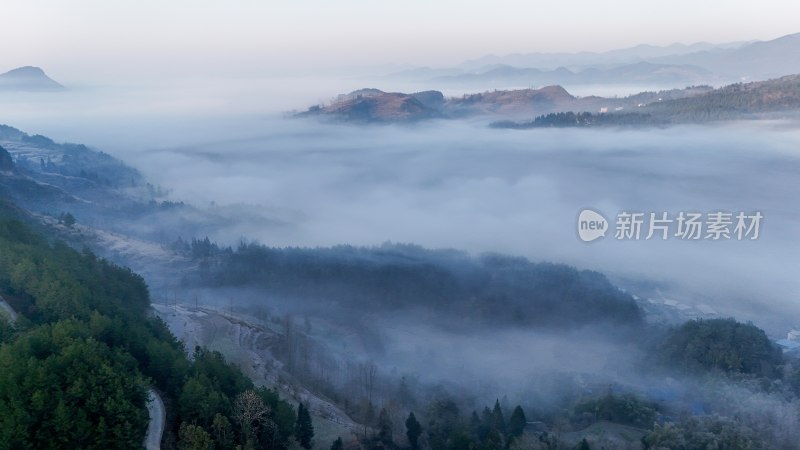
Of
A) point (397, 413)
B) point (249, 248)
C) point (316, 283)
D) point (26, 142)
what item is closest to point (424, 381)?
point (397, 413)

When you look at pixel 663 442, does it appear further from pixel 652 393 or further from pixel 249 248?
pixel 249 248

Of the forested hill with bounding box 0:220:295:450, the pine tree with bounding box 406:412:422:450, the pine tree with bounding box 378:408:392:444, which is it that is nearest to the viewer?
the forested hill with bounding box 0:220:295:450

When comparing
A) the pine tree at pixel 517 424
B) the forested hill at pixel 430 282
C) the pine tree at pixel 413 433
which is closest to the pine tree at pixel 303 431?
the pine tree at pixel 413 433

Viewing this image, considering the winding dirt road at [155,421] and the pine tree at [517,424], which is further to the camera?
the pine tree at [517,424]
